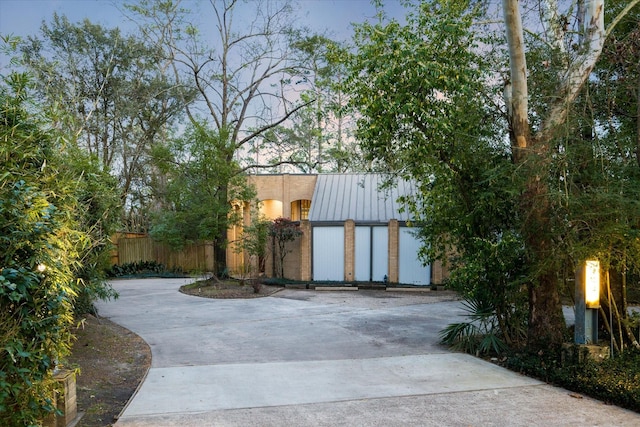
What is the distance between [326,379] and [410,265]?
12.2 meters

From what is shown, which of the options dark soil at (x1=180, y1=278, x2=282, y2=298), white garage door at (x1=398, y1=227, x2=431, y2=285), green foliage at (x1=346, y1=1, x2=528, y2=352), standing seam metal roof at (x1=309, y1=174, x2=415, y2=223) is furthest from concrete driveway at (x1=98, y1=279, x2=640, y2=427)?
standing seam metal roof at (x1=309, y1=174, x2=415, y2=223)

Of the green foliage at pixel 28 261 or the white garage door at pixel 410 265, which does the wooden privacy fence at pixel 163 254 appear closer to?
the white garage door at pixel 410 265

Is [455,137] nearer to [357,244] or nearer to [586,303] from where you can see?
[586,303]

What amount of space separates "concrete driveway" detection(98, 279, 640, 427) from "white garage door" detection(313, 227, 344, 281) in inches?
278

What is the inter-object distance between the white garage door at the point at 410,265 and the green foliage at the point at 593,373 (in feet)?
35.8

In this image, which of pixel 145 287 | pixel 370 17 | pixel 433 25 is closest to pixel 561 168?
pixel 433 25

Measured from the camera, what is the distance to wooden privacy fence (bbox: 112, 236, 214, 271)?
2292 cm

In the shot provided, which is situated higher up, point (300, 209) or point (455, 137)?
point (455, 137)

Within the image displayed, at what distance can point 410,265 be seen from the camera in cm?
1772

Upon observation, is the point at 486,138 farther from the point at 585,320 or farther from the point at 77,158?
the point at 77,158

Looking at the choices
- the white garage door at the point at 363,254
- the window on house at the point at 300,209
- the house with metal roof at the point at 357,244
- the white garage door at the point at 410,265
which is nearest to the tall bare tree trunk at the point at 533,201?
the house with metal roof at the point at 357,244

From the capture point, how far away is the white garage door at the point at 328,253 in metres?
18.3

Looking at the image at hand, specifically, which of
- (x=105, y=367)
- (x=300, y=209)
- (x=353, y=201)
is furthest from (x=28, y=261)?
(x=300, y=209)

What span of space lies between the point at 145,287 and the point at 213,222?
3947mm
